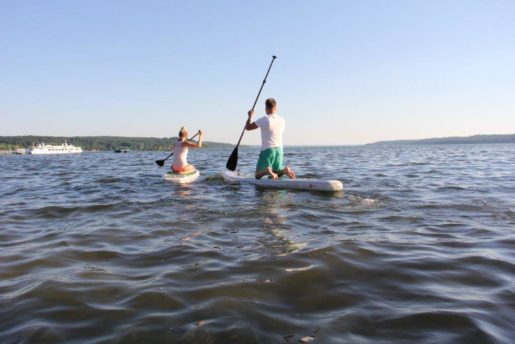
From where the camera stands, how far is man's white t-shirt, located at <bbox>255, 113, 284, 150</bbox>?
10922mm

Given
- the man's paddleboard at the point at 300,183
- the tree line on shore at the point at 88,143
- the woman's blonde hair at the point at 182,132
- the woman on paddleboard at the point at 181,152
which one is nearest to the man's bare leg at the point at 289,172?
the man's paddleboard at the point at 300,183

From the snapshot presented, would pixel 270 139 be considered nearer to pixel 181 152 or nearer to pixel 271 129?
pixel 271 129

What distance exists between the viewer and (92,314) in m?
3.26

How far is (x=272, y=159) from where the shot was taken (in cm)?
1149

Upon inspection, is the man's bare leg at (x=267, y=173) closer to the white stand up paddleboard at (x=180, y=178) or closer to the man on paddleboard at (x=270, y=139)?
the man on paddleboard at (x=270, y=139)

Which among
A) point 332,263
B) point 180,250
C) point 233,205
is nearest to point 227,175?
point 233,205

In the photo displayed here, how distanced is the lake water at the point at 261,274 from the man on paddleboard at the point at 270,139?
3245 mm

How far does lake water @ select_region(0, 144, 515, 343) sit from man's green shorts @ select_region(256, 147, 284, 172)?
10.6 ft

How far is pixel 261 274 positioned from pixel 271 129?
Answer: 7.27 meters

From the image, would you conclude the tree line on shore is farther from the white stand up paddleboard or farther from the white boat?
the white stand up paddleboard

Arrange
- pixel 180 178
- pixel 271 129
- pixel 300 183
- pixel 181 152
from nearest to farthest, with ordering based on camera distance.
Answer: pixel 300 183
pixel 271 129
pixel 180 178
pixel 181 152

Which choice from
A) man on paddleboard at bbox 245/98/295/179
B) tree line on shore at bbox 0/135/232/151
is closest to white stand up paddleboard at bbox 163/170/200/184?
man on paddleboard at bbox 245/98/295/179

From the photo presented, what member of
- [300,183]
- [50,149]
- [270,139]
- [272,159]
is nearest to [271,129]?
[270,139]

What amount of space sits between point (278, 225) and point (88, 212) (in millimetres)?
4147
